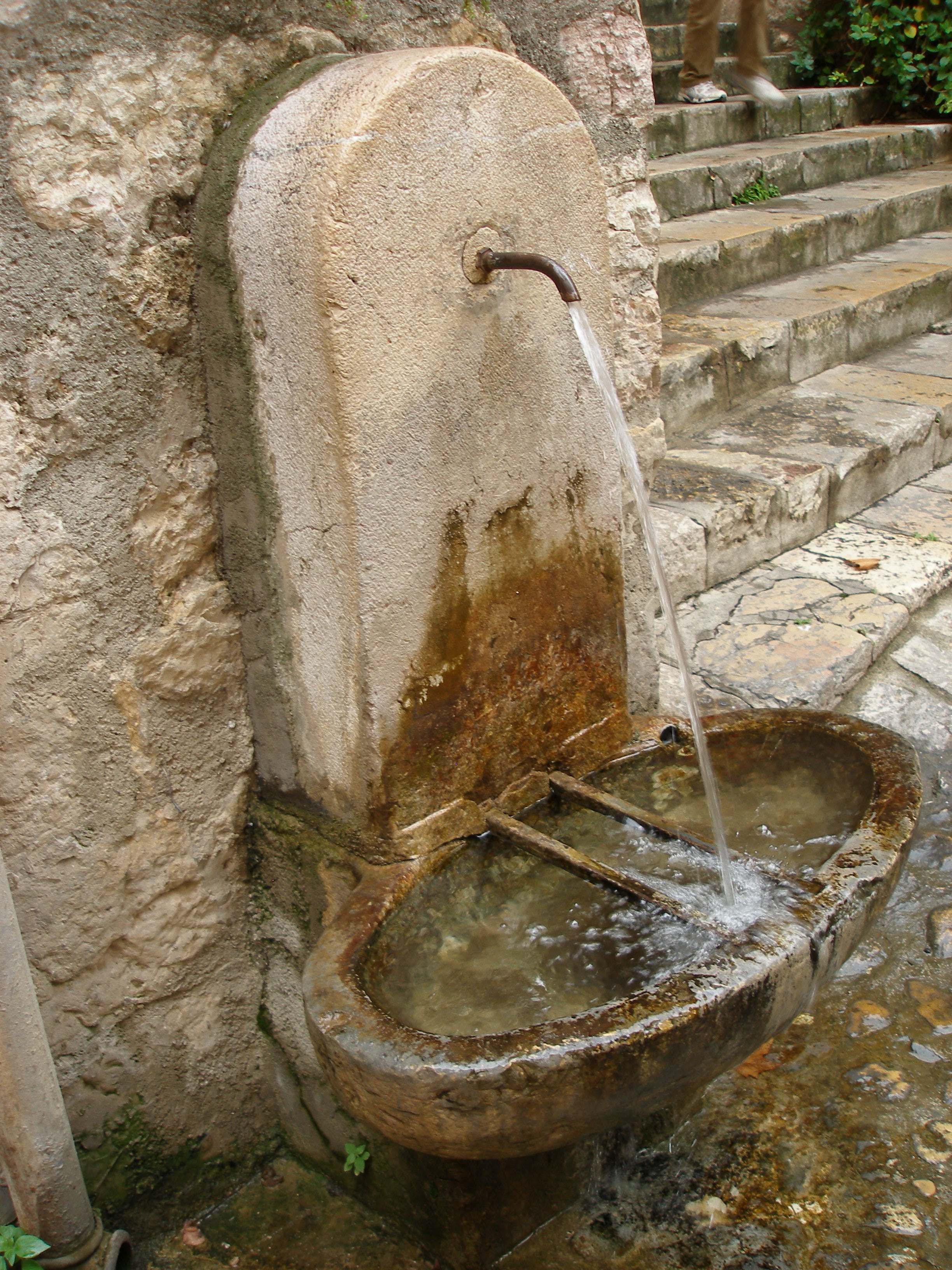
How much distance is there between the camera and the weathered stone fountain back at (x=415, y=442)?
1.38 meters

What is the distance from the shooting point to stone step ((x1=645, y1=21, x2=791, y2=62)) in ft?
21.0

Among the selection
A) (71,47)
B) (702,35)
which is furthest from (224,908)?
(702,35)

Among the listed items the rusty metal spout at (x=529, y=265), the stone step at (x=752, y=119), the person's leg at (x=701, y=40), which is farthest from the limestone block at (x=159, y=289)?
the person's leg at (x=701, y=40)

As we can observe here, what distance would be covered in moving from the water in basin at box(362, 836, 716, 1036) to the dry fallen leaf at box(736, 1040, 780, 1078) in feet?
2.05

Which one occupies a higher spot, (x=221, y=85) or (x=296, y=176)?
(x=221, y=85)

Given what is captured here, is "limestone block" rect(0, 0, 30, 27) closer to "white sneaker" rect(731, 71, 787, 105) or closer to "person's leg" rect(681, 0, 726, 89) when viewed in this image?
"white sneaker" rect(731, 71, 787, 105)

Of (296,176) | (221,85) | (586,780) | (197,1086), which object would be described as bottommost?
(197,1086)

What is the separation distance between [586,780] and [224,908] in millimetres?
672

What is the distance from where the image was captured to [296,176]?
1.37m

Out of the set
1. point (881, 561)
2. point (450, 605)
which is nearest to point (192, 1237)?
point (450, 605)

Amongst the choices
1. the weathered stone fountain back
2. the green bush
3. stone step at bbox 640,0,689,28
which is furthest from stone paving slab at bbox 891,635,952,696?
stone step at bbox 640,0,689,28

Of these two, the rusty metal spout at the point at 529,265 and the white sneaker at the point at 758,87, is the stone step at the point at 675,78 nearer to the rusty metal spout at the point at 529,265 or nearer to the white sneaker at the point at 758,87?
the white sneaker at the point at 758,87

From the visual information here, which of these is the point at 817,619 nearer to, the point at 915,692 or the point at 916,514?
the point at 915,692

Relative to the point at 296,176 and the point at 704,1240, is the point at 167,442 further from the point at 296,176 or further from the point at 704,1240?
the point at 704,1240
